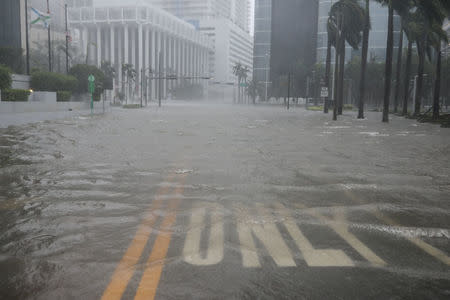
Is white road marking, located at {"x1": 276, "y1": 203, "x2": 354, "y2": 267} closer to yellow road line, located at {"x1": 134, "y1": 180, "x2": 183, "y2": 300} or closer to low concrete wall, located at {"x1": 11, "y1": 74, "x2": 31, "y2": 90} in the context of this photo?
yellow road line, located at {"x1": 134, "y1": 180, "x2": 183, "y2": 300}

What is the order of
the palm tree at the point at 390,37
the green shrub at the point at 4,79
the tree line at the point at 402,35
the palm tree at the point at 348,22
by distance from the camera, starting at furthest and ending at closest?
the palm tree at the point at 348,22, the palm tree at the point at 390,37, the tree line at the point at 402,35, the green shrub at the point at 4,79

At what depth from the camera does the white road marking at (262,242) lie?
442 cm

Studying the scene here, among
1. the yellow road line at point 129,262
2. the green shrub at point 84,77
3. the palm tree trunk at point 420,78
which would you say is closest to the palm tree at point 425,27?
the palm tree trunk at point 420,78

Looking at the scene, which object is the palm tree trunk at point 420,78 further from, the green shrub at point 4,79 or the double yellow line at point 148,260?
the double yellow line at point 148,260

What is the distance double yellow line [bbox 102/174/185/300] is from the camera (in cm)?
368

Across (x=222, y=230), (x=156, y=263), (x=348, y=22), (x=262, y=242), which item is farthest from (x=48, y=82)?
(x=156, y=263)

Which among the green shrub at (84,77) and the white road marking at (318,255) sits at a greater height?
the green shrub at (84,77)

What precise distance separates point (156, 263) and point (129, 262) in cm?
26

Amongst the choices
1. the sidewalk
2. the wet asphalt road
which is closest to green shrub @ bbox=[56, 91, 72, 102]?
the sidewalk

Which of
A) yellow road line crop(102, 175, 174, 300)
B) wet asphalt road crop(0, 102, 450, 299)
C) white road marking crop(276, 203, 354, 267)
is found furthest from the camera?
white road marking crop(276, 203, 354, 267)

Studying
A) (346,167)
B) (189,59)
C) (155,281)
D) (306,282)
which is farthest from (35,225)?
(189,59)

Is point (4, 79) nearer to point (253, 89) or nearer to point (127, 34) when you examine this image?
point (253, 89)

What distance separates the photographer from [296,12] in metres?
127

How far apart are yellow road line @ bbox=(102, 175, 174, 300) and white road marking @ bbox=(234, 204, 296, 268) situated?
3.37 feet
